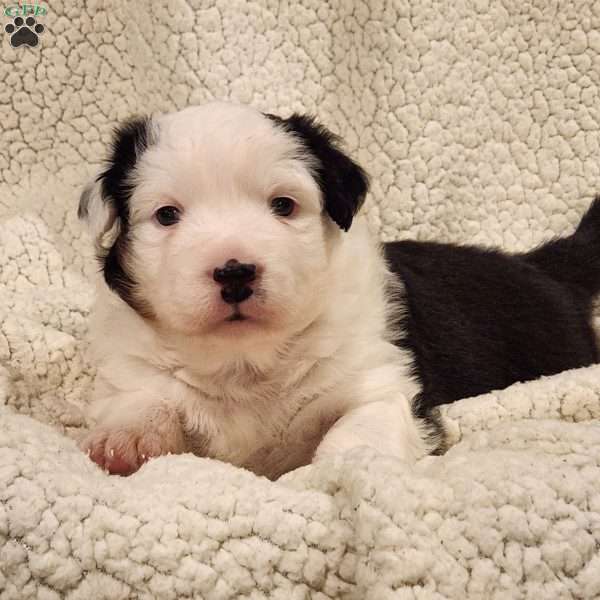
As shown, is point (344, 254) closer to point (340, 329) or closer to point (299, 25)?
point (340, 329)

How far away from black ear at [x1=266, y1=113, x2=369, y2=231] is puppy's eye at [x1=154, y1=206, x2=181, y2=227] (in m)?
0.44

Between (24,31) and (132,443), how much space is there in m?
2.54

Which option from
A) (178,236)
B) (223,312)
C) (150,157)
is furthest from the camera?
(150,157)

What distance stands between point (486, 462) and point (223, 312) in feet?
2.49

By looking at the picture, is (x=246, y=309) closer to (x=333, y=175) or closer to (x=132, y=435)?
(x=132, y=435)

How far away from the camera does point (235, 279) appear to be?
2.04 meters

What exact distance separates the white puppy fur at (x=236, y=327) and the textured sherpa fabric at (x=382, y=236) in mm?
231

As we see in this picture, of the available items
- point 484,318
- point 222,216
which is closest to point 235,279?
point 222,216

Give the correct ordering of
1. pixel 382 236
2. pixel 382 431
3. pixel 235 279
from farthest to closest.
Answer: pixel 382 236 < pixel 382 431 < pixel 235 279

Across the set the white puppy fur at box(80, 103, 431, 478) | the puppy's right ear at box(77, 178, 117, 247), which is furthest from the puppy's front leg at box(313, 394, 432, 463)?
the puppy's right ear at box(77, 178, 117, 247)

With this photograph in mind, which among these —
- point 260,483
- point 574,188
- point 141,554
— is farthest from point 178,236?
point 574,188

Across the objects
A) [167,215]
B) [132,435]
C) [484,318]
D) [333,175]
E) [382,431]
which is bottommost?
[132,435]

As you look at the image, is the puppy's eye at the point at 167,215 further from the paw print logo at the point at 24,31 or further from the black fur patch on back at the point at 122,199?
the paw print logo at the point at 24,31

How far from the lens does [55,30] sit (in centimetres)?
395
